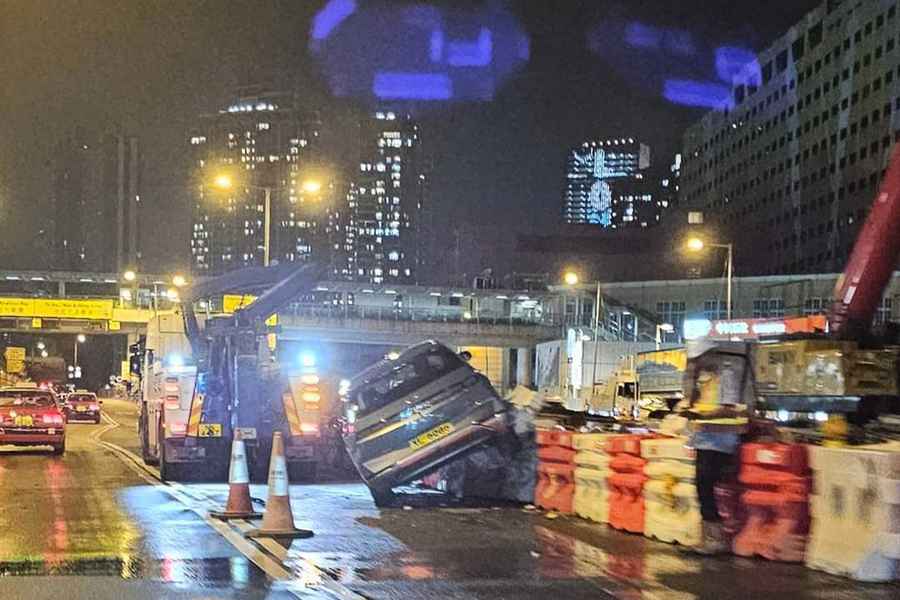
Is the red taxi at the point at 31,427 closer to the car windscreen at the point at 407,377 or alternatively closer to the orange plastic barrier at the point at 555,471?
the car windscreen at the point at 407,377

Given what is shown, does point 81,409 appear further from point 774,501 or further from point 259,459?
point 774,501

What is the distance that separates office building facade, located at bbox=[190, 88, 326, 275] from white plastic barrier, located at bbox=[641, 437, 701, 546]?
35808mm

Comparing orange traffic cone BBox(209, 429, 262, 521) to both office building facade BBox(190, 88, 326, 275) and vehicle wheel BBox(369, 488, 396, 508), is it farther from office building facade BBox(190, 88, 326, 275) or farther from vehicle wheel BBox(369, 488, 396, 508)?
office building facade BBox(190, 88, 326, 275)

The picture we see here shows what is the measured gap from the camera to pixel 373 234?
375 ft

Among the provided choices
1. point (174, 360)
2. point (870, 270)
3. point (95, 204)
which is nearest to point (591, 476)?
point (870, 270)

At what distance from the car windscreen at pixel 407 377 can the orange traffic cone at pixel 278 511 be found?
12.0 feet

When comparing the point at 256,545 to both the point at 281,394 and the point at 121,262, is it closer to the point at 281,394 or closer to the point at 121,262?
the point at 281,394

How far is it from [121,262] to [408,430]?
104 m

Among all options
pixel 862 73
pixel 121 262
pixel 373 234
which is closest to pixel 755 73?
pixel 862 73

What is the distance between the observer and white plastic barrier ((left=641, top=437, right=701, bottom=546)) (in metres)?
12.2

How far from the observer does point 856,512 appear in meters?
10.3

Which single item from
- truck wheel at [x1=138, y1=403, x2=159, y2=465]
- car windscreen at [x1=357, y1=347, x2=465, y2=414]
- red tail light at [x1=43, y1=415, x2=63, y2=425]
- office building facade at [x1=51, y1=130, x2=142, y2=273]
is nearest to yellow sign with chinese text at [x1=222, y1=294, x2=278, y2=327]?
truck wheel at [x1=138, y1=403, x2=159, y2=465]

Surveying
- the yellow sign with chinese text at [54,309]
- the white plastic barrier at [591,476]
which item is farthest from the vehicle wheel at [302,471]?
the yellow sign with chinese text at [54,309]

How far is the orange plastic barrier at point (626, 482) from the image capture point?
13352 mm
